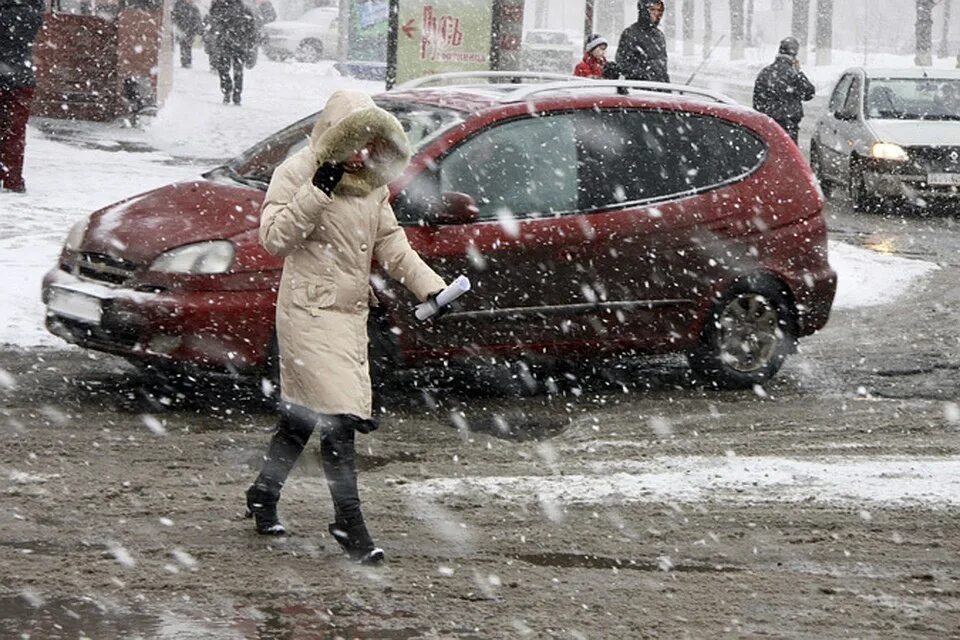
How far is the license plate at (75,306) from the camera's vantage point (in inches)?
314

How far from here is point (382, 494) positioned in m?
6.82

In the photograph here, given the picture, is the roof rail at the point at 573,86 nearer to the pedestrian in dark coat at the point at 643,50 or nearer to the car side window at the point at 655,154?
the car side window at the point at 655,154

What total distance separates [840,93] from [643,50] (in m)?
4.58

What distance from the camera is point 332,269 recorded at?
5.82m

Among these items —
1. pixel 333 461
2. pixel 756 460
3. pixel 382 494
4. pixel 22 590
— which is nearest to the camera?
pixel 22 590

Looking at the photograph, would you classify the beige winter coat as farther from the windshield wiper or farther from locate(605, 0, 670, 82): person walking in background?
locate(605, 0, 670, 82): person walking in background

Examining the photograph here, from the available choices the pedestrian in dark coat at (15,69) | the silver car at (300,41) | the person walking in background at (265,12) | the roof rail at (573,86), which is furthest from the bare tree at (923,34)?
the roof rail at (573,86)

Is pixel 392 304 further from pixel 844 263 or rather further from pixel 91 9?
pixel 91 9

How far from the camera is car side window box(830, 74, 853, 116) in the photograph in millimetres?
20641

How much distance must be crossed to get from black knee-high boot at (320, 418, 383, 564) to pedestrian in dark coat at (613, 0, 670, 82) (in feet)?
38.9

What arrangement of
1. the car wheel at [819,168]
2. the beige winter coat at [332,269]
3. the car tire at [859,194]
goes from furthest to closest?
the car wheel at [819,168] → the car tire at [859,194] → the beige winter coat at [332,269]

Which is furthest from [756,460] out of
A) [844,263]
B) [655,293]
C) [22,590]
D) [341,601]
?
[844,263]

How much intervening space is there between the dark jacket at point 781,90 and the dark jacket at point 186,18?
767 inches

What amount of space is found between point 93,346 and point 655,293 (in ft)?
9.35
